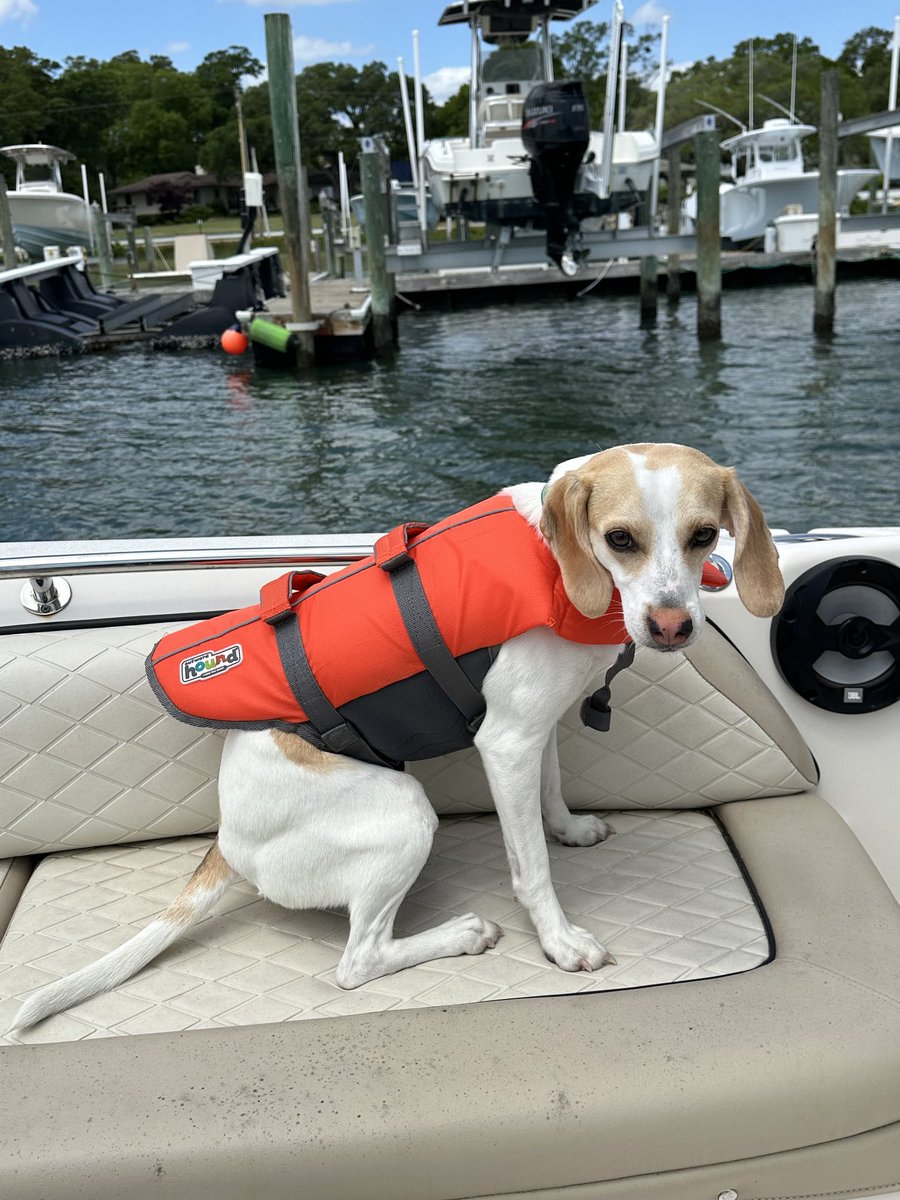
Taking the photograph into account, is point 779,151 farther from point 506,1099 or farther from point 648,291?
point 506,1099

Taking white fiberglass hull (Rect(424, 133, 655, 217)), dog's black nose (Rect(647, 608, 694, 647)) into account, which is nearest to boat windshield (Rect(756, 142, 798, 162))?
white fiberglass hull (Rect(424, 133, 655, 217))

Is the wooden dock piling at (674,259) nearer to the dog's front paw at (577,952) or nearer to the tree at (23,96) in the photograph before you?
the dog's front paw at (577,952)

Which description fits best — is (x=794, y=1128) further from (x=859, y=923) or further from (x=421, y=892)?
(x=421, y=892)

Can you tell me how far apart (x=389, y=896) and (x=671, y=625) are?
689mm

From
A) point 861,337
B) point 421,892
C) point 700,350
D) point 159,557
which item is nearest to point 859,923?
point 421,892

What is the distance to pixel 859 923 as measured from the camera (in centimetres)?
185

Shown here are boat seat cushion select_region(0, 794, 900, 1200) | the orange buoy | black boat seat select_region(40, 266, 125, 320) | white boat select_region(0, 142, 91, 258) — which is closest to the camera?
boat seat cushion select_region(0, 794, 900, 1200)

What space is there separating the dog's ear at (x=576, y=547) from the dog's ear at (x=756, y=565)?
0.22 metres

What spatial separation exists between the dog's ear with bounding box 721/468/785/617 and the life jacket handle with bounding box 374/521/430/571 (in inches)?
21.3

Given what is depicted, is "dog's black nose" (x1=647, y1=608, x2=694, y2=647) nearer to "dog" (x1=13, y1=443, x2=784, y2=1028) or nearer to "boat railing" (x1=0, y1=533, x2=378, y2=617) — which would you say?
"dog" (x1=13, y1=443, x2=784, y2=1028)

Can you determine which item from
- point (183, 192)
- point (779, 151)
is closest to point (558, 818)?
point (779, 151)

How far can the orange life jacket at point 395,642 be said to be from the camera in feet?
5.82

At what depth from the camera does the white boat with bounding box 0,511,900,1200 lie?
151 centimetres

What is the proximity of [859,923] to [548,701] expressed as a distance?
26.3 inches
